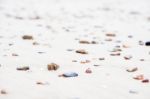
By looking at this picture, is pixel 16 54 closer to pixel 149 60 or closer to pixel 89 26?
pixel 149 60

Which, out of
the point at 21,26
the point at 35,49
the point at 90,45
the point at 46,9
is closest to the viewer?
the point at 35,49

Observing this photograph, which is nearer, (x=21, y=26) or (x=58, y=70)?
(x=58, y=70)

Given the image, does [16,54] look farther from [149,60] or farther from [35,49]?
[149,60]

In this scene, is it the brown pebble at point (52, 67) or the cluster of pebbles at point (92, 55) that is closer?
the cluster of pebbles at point (92, 55)

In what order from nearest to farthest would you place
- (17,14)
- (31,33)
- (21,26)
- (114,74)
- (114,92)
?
(114,92)
(114,74)
(31,33)
(21,26)
(17,14)

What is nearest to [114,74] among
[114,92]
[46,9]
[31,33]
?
[114,92]

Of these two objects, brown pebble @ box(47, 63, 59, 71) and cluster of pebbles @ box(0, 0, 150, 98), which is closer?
cluster of pebbles @ box(0, 0, 150, 98)

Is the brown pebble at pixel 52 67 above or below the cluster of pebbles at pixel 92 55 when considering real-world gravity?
above

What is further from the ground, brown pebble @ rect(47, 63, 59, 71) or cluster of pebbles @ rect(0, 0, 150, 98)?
brown pebble @ rect(47, 63, 59, 71)

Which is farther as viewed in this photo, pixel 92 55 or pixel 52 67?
pixel 92 55

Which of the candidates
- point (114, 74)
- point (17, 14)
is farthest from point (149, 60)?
point (17, 14)
